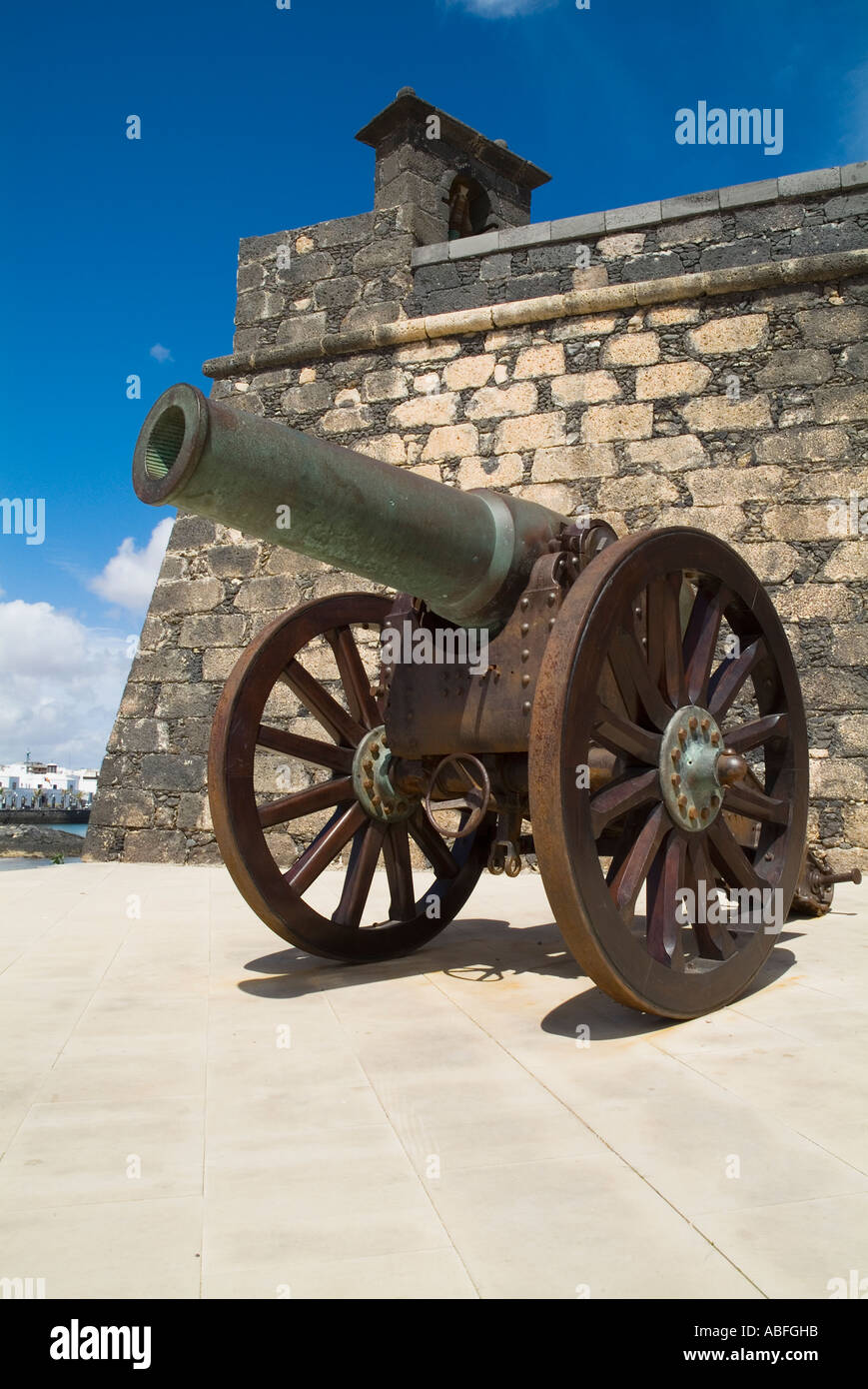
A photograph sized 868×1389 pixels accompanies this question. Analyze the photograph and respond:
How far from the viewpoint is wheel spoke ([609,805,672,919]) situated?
2.81 metres

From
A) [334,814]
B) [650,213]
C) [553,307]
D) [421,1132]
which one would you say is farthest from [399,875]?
[650,213]

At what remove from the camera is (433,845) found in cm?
414

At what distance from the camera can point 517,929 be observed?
447 centimetres

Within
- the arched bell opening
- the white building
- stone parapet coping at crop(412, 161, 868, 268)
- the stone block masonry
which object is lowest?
the white building

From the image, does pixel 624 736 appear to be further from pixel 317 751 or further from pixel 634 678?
pixel 317 751

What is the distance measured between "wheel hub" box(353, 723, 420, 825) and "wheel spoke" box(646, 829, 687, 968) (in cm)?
118

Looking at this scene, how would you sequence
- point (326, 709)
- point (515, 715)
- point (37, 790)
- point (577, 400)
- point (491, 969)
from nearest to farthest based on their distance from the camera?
point (515, 715)
point (491, 969)
point (326, 709)
point (577, 400)
point (37, 790)

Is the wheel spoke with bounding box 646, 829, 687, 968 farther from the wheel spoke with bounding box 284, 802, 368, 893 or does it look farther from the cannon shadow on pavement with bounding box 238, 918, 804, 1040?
the wheel spoke with bounding box 284, 802, 368, 893

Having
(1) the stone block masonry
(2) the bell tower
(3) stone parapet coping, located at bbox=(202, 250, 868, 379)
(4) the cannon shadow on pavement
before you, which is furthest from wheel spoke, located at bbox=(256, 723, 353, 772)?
(2) the bell tower

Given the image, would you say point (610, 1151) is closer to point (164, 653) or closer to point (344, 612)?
point (344, 612)

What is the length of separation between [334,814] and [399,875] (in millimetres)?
332

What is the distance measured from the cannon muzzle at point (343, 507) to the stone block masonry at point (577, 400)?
326 centimetres
